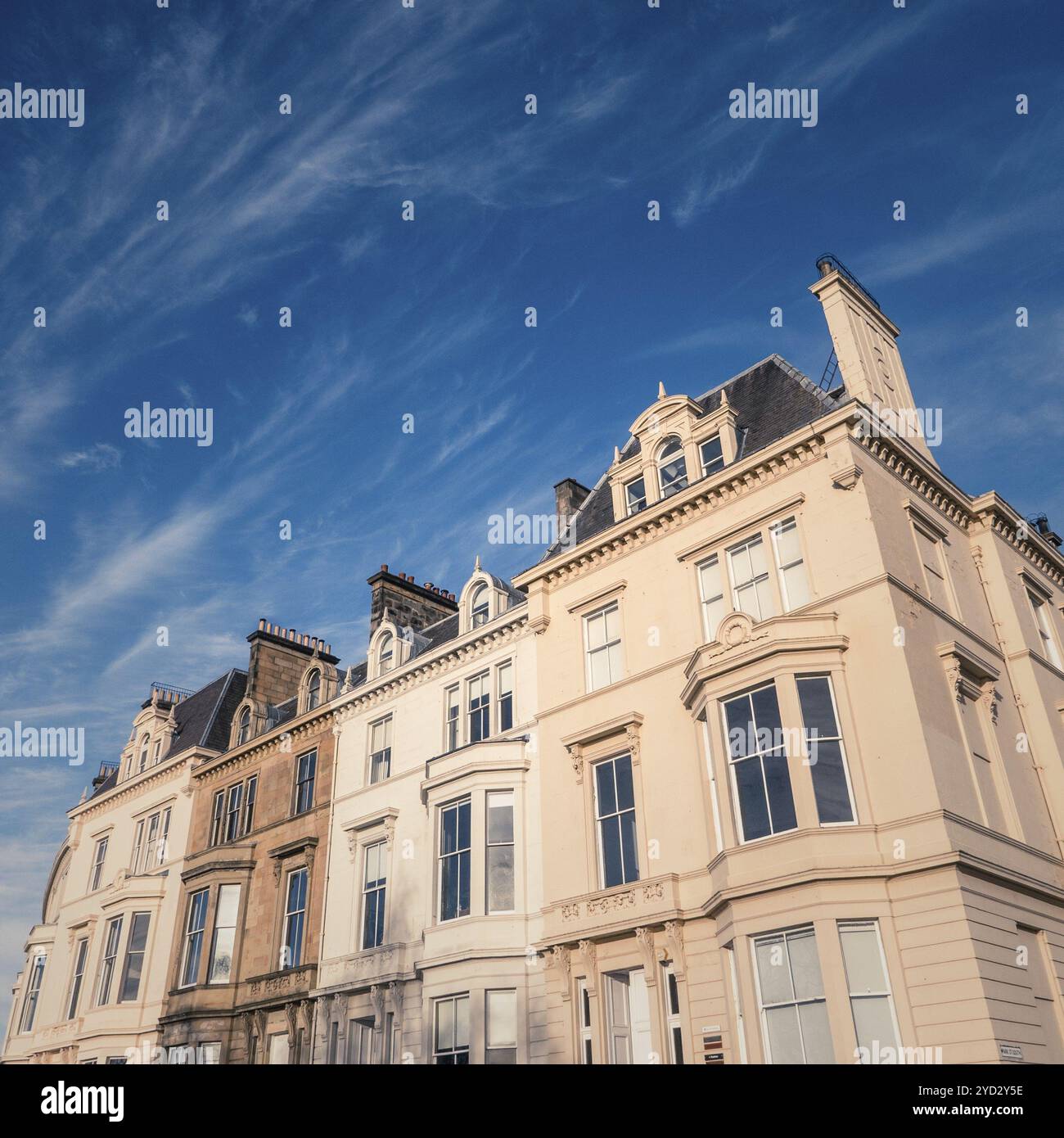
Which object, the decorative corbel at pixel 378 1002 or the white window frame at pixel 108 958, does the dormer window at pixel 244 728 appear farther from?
the decorative corbel at pixel 378 1002

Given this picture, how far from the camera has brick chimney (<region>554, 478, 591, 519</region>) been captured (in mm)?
29500

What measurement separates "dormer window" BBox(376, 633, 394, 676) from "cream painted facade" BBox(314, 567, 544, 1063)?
1.76 ft

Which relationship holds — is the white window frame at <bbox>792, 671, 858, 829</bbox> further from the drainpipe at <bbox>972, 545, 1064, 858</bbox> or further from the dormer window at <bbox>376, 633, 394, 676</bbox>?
the dormer window at <bbox>376, 633, 394, 676</bbox>

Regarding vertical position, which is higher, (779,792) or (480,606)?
(480,606)

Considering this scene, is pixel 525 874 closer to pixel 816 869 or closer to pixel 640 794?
pixel 640 794

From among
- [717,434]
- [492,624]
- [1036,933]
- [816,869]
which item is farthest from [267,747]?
[1036,933]

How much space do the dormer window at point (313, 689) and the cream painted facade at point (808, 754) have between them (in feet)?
37.7

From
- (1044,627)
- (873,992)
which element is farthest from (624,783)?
(1044,627)

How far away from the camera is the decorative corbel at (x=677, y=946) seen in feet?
64.1

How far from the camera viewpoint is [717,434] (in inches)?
971

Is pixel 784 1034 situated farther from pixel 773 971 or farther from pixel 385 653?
pixel 385 653

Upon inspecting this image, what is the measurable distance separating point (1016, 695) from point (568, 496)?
1344cm

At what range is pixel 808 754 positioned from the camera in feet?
60.6

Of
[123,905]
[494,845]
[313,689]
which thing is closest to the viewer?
[494,845]
